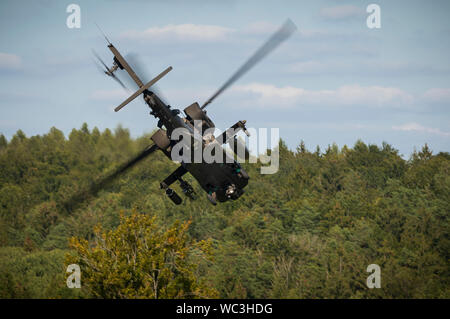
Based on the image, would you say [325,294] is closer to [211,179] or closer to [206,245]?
[206,245]

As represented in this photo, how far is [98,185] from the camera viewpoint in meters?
36.8

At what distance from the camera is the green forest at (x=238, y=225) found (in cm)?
6181

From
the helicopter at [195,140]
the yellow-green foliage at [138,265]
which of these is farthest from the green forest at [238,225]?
the helicopter at [195,140]

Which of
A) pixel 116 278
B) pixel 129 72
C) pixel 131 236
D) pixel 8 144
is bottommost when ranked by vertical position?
pixel 116 278

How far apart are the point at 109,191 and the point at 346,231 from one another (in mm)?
47314

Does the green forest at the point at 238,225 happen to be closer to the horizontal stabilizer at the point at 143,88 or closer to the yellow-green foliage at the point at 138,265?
the yellow-green foliage at the point at 138,265

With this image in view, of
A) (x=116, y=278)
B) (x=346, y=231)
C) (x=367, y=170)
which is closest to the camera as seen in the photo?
(x=116, y=278)

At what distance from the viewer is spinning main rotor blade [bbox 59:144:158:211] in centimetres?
3584

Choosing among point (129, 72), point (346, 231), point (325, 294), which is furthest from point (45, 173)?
point (129, 72)

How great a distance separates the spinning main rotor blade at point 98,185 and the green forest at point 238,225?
2143cm

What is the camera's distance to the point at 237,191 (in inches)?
1512

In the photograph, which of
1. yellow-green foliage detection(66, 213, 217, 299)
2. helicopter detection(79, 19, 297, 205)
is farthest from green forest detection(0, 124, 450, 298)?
helicopter detection(79, 19, 297, 205)

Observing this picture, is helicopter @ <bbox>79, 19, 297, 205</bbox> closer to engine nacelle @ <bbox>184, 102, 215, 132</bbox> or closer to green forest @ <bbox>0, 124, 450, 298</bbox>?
engine nacelle @ <bbox>184, 102, 215, 132</bbox>

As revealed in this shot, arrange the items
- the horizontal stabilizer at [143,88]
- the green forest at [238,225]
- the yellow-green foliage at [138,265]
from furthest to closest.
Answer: the green forest at [238,225]
the yellow-green foliage at [138,265]
the horizontal stabilizer at [143,88]
